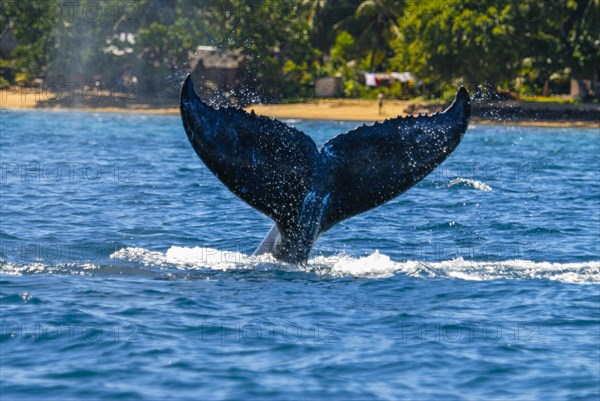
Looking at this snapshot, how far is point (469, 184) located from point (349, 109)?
26.5 metres

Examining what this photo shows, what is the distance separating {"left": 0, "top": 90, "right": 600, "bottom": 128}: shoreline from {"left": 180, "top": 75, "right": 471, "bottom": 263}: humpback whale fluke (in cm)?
3134

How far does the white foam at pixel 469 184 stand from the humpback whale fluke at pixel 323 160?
11.8 m

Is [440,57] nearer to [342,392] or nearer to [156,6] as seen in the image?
[156,6]

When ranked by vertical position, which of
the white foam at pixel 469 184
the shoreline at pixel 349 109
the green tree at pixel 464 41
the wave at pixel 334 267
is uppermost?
the green tree at pixel 464 41

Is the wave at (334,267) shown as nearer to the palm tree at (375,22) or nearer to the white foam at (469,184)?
the white foam at (469,184)

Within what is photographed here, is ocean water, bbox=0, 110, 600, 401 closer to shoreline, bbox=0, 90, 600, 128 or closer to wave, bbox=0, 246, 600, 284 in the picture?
wave, bbox=0, 246, 600, 284

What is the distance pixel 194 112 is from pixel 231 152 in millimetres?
531

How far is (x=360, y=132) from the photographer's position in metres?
9.73

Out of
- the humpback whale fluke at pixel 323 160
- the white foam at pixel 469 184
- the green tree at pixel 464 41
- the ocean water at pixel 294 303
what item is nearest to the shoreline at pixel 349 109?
the green tree at pixel 464 41

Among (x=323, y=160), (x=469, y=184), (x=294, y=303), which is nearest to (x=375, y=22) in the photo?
(x=469, y=184)

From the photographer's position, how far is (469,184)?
22.0 metres

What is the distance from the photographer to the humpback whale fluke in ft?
30.5

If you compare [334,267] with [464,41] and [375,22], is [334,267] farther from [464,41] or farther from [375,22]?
[375,22]

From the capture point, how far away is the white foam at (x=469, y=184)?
21.5 m
